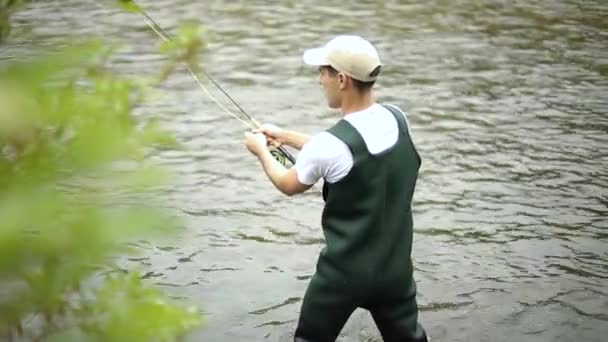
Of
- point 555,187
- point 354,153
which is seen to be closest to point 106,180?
point 354,153

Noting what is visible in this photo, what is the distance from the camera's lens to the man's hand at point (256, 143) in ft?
12.0

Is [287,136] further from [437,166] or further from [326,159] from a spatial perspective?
[437,166]

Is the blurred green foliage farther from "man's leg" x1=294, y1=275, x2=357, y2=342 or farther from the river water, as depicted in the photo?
"man's leg" x1=294, y1=275, x2=357, y2=342

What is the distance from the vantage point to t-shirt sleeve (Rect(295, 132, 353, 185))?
322 centimetres

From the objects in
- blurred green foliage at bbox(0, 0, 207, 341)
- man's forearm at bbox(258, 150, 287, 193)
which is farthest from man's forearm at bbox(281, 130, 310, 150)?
blurred green foliage at bbox(0, 0, 207, 341)

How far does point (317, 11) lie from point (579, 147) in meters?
6.53

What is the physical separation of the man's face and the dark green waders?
0.63ft

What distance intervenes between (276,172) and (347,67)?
19.7 inches

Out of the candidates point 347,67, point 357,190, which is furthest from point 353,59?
point 357,190

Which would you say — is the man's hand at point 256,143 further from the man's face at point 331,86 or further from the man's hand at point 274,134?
the man's face at point 331,86

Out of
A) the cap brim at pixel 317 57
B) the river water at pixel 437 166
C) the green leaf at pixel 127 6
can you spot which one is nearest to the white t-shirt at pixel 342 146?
the cap brim at pixel 317 57

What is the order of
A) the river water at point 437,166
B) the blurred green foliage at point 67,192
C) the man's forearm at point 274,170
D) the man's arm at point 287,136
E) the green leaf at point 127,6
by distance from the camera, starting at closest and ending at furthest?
the blurred green foliage at point 67,192 → the green leaf at point 127,6 → the man's forearm at point 274,170 → the man's arm at point 287,136 → the river water at point 437,166

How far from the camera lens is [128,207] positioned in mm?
991

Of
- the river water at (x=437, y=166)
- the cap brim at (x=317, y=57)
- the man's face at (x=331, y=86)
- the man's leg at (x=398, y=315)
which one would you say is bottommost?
the river water at (x=437, y=166)
